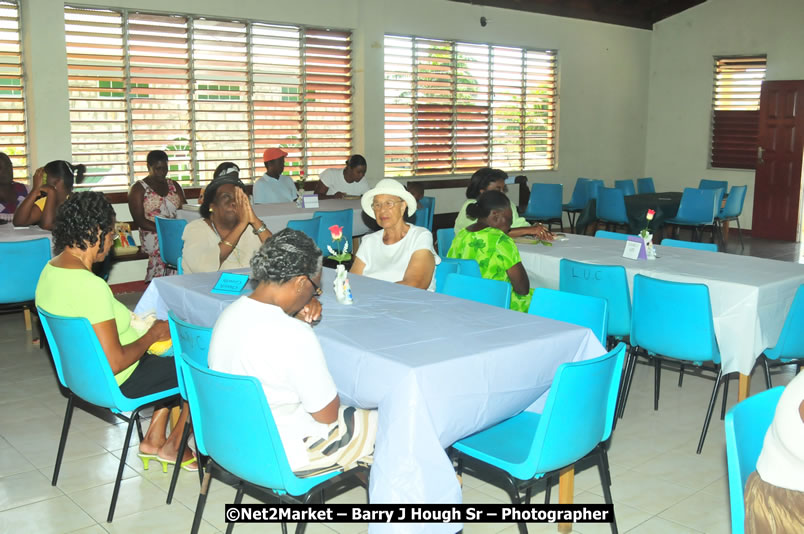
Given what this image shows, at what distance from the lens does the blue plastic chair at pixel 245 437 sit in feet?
7.68

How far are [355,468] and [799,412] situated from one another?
1387 millimetres

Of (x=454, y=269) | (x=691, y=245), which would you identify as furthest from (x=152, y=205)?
(x=691, y=245)

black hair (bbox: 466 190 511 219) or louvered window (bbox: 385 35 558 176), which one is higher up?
louvered window (bbox: 385 35 558 176)

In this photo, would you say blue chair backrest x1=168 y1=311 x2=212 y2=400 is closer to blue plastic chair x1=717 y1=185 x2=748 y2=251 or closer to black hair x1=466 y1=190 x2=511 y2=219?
black hair x1=466 y1=190 x2=511 y2=219

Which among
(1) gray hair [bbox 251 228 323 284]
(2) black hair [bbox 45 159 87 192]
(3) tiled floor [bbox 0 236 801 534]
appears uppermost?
(2) black hair [bbox 45 159 87 192]

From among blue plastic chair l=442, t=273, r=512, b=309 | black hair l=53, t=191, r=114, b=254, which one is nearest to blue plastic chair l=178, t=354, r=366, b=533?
black hair l=53, t=191, r=114, b=254

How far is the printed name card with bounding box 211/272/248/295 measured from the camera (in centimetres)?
374

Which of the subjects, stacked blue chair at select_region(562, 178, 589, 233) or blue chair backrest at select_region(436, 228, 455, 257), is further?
stacked blue chair at select_region(562, 178, 589, 233)

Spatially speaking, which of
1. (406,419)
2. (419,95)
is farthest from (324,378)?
(419,95)

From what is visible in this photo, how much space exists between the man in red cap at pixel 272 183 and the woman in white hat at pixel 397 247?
392cm

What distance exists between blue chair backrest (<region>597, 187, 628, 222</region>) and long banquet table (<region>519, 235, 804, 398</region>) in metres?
4.60

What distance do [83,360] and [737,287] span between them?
10.5 ft

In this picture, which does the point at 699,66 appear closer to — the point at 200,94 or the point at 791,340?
the point at 200,94

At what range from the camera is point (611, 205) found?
9.66m
